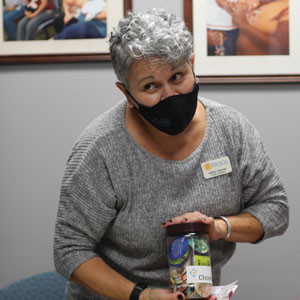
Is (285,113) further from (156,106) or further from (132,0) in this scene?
(156,106)

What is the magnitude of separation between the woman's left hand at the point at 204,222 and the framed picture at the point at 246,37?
1053 millimetres

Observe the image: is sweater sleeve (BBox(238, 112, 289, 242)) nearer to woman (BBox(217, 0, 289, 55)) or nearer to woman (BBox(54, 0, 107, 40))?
woman (BBox(217, 0, 289, 55))

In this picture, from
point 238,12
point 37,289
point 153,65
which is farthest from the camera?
point 238,12

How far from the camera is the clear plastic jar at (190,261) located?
131 centimetres

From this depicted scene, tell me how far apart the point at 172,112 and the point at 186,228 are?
1.11ft

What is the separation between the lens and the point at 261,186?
5.36 feet

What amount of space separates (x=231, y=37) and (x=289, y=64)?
0.99ft

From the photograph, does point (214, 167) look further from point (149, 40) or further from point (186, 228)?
point (149, 40)

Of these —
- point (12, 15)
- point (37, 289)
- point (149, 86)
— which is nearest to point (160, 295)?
point (149, 86)

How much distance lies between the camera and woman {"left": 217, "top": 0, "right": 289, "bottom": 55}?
7.86 feet

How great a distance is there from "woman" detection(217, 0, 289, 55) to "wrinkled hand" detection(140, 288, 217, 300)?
135cm

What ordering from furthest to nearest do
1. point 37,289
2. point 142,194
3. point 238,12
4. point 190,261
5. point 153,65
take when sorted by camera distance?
point 238,12 → point 37,289 → point 142,194 → point 153,65 → point 190,261

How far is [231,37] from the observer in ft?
7.88

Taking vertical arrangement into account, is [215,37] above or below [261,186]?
above
